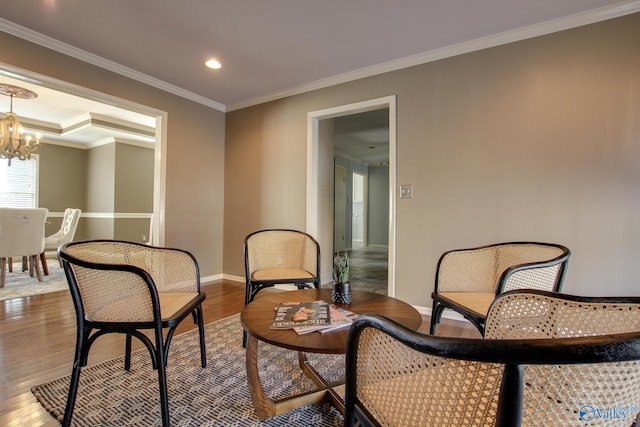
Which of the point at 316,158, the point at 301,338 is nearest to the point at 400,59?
the point at 316,158

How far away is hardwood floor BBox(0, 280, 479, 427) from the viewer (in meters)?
1.46

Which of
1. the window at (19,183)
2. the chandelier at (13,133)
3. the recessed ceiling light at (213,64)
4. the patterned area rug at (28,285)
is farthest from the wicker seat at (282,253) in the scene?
the window at (19,183)

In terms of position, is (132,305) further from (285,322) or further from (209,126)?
(209,126)

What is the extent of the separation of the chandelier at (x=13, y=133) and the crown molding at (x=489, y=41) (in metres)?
3.69

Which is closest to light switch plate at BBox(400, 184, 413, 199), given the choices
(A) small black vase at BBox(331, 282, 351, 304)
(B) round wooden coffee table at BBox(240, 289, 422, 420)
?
(B) round wooden coffee table at BBox(240, 289, 422, 420)

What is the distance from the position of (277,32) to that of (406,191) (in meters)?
1.80

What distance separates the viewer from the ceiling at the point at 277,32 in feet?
7.22

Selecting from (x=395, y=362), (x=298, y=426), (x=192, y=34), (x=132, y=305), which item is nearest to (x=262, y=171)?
(x=192, y=34)

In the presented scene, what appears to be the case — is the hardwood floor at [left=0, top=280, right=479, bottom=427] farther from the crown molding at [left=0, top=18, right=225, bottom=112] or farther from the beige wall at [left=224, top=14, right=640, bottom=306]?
the crown molding at [left=0, top=18, right=225, bottom=112]

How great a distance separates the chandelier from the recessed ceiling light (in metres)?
2.87

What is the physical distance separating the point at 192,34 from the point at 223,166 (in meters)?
1.94

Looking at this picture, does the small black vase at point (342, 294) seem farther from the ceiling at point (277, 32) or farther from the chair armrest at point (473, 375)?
the ceiling at point (277, 32)

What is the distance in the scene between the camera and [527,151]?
245 cm

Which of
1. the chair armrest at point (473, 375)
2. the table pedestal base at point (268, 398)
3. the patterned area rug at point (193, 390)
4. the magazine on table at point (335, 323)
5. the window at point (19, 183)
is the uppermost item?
the window at point (19, 183)
